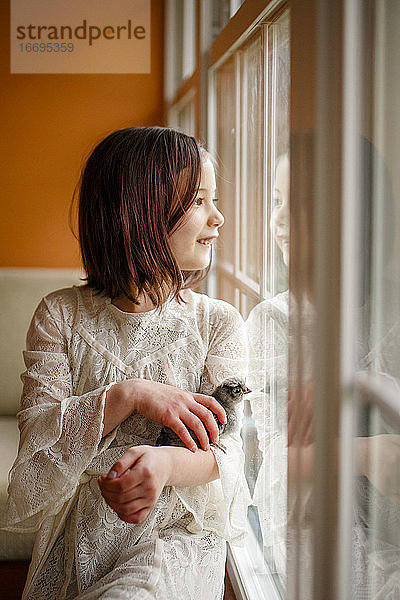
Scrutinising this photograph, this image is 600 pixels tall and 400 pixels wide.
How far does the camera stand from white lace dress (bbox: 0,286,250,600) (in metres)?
1.07

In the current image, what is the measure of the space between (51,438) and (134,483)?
0.18m

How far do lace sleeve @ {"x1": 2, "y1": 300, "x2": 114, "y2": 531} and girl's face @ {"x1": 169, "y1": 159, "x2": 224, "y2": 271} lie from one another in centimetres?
25

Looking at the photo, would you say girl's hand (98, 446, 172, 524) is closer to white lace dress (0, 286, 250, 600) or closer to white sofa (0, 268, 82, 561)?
white lace dress (0, 286, 250, 600)

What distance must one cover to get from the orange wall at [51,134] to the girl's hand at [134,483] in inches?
82.2

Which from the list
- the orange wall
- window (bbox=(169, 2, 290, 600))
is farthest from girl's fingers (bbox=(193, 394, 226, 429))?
the orange wall

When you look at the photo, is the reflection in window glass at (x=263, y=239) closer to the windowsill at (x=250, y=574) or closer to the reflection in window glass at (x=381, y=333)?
the windowsill at (x=250, y=574)

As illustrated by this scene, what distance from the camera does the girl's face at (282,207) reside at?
1.09 meters

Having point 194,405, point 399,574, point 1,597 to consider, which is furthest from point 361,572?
point 1,597

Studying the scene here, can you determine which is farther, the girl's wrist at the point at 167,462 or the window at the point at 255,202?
the window at the point at 255,202

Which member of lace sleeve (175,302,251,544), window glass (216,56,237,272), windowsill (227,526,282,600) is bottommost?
windowsill (227,526,282,600)

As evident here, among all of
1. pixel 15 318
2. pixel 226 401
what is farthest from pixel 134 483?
pixel 15 318

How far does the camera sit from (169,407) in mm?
1046

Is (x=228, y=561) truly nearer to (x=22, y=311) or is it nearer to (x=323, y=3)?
(x=22, y=311)

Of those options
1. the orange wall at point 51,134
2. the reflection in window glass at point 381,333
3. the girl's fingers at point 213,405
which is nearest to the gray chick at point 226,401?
the girl's fingers at point 213,405
